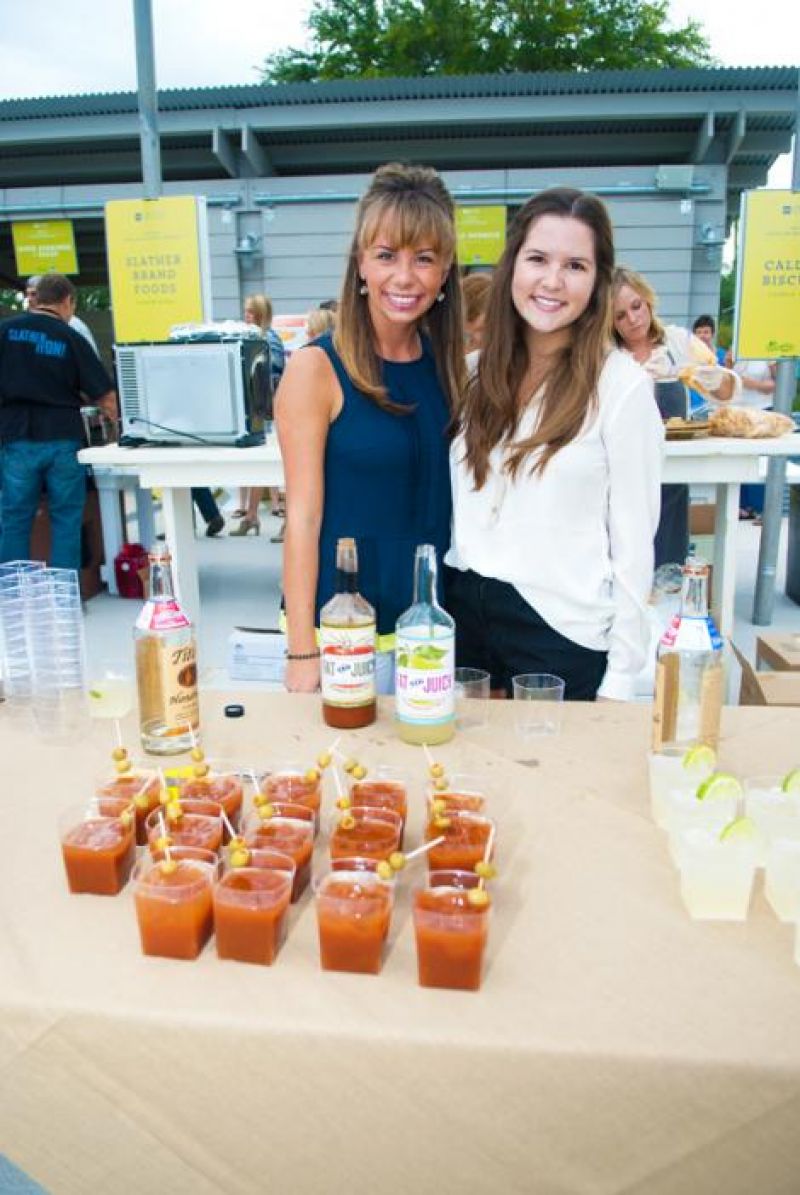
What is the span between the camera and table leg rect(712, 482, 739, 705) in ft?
11.4

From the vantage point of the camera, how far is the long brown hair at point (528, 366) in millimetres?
1684

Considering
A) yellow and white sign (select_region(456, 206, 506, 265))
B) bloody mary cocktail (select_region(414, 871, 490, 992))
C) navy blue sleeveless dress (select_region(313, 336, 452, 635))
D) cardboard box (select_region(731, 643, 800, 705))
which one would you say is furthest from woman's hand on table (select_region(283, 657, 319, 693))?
yellow and white sign (select_region(456, 206, 506, 265))

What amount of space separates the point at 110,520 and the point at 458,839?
15.5 ft

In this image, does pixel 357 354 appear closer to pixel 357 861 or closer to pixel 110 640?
pixel 357 861

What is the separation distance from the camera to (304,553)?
5.91 feet

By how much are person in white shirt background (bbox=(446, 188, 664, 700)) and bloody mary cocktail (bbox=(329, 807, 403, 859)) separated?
737 mm

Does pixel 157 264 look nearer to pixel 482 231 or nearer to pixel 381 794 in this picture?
pixel 381 794

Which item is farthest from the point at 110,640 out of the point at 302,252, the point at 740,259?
the point at 302,252

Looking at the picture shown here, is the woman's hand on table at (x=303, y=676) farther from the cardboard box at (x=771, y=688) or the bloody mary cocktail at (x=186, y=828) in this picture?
the cardboard box at (x=771, y=688)

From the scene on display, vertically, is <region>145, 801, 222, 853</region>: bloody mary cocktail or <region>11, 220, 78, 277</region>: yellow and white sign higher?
<region>11, 220, 78, 277</region>: yellow and white sign

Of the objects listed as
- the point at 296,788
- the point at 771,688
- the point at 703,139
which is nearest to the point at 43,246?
the point at 703,139

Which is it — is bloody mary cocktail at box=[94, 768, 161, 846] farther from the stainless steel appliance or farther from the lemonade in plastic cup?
the stainless steel appliance

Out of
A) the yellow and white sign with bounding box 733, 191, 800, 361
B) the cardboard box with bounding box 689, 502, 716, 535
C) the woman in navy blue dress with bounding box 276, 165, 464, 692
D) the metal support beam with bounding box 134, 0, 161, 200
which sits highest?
the metal support beam with bounding box 134, 0, 161, 200

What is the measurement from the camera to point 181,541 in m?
3.69
